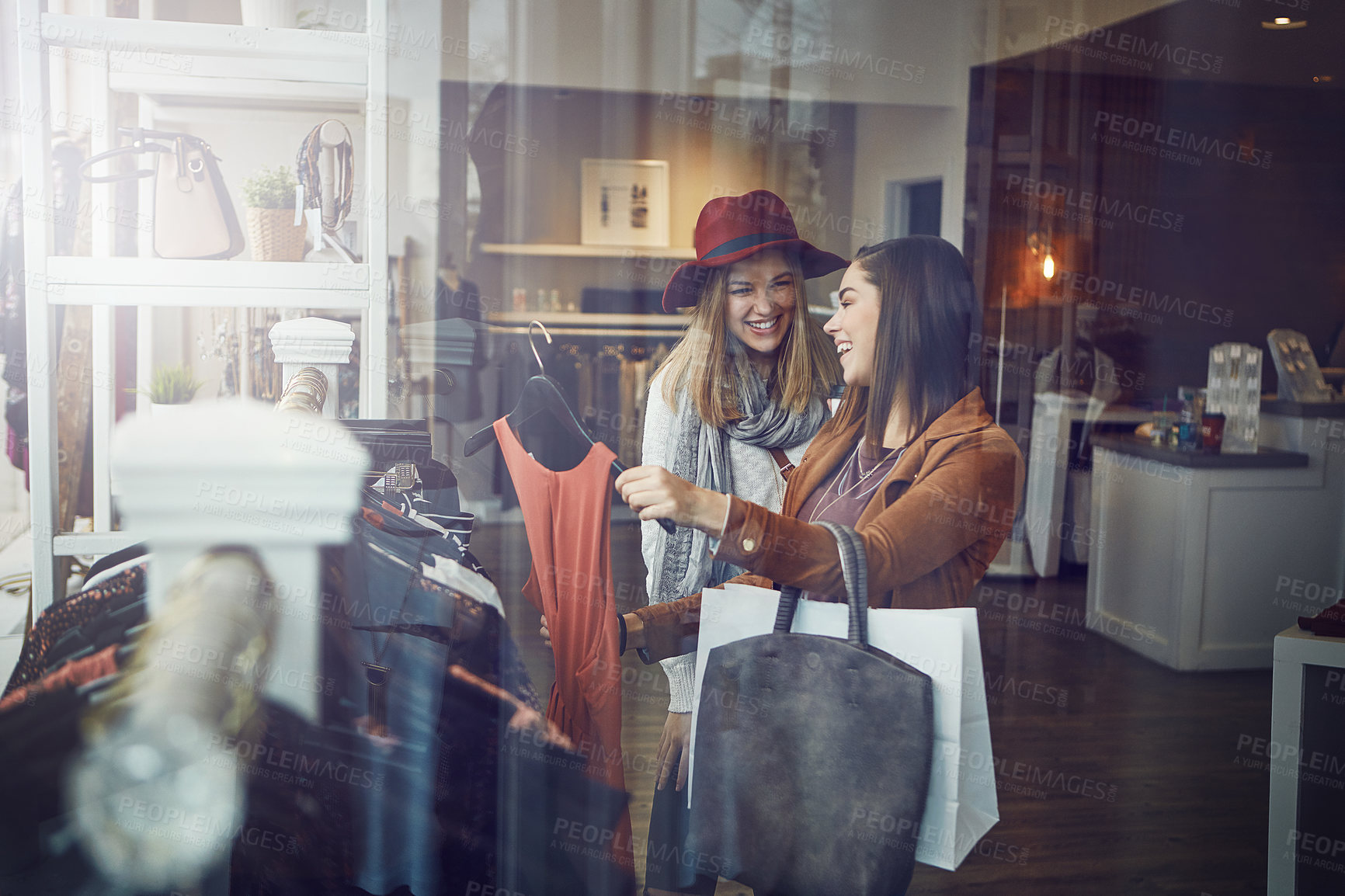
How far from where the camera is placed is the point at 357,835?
1.60 metres

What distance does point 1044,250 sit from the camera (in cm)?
180

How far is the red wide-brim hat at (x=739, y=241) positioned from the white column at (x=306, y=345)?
2.00 ft

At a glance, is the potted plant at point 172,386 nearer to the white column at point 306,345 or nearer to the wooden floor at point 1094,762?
the white column at point 306,345

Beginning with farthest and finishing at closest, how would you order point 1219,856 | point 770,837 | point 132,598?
1. point 1219,856
2. point 770,837
3. point 132,598

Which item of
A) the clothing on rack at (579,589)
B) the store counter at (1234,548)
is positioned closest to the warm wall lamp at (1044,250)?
the store counter at (1234,548)

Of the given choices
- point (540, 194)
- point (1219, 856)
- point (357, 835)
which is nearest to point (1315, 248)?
point (1219, 856)

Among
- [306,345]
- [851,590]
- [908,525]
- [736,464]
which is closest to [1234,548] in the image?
[908,525]

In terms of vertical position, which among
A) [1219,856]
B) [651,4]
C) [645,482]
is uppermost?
[651,4]

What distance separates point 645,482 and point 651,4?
88 centimetres

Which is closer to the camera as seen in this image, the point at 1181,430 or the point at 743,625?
the point at 743,625

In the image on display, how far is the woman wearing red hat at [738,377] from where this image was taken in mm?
1634

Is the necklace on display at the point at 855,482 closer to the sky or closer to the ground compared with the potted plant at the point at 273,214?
closer to the ground

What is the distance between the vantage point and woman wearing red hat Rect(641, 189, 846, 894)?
5.36 feet

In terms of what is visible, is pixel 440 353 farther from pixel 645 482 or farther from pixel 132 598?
pixel 132 598
